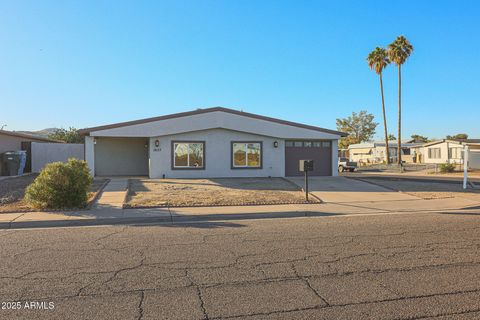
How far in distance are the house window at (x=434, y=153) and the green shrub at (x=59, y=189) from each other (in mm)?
47813

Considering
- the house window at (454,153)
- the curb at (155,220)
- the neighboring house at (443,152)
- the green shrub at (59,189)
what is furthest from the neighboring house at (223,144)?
the house window at (454,153)

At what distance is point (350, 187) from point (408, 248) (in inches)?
455

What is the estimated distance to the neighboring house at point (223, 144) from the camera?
22141 mm

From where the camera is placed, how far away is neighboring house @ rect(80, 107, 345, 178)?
2214 centimetres

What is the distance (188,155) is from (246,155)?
343cm

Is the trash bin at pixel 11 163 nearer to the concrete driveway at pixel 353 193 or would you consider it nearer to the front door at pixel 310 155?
the front door at pixel 310 155

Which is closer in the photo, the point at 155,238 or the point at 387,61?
the point at 155,238

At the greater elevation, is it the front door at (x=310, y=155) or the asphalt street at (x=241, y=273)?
the front door at (x=310, y=155)

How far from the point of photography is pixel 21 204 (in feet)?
40.2

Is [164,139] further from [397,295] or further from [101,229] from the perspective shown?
[397,295]

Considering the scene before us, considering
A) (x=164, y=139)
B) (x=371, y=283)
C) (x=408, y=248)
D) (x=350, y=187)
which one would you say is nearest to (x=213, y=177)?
(x=164, y=139)

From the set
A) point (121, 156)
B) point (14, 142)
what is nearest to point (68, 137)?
point (14, 142)

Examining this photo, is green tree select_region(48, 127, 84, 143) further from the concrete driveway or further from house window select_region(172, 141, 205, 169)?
the concrete driveway

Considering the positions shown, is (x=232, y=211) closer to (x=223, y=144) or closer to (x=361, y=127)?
(x=223, y=144)
